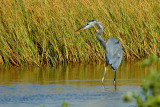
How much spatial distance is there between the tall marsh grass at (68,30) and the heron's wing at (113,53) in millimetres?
2335

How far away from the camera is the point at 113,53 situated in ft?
25.4

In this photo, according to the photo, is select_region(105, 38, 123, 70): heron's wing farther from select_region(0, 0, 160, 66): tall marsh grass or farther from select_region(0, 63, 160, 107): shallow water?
select_region(0, 0, 160, 66): tall marsh grass

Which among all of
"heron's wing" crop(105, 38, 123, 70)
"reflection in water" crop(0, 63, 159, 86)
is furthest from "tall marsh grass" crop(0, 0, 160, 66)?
"heron's wing" crop(105, 38, 123, 70)

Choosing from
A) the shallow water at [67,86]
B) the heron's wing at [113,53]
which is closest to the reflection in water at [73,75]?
the shallow water at [67,86]

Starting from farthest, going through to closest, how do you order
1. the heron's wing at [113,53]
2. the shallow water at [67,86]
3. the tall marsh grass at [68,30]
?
the tall marsh grass at [68,30] < the heron's wing at [113,53] < the shallow water at [67,86]

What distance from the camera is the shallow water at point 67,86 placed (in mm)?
5691

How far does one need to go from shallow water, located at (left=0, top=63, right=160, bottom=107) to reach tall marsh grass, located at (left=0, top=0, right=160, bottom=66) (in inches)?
16.0

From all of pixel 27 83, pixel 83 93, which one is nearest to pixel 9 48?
pixel 27 83

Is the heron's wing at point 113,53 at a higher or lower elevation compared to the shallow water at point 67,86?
higher

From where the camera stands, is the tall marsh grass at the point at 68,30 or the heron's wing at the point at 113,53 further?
the tall marsh grass at the point at 68,30

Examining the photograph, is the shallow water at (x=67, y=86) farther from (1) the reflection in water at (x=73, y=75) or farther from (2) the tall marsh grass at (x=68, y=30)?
(2) the tall marsh grass at (x=68, y=30)

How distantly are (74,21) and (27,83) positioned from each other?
3.11 m

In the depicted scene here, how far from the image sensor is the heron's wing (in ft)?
24.9

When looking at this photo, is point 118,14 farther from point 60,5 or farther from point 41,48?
point 41,48
